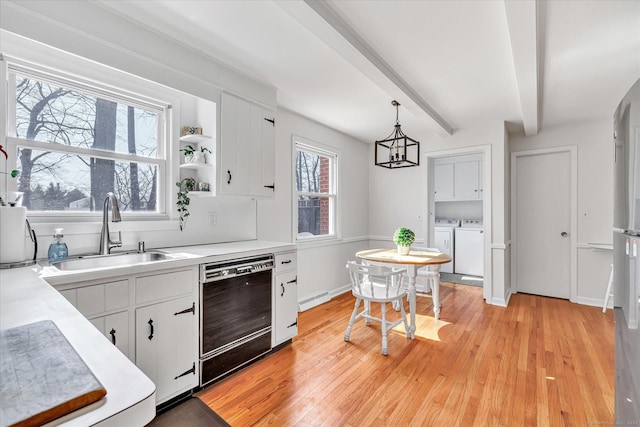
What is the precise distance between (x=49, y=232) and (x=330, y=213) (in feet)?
10.7

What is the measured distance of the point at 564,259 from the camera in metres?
4.13

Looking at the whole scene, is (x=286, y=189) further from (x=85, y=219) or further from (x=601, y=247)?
(x=601, y=247)

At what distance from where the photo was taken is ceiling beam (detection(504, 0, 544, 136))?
1629 mm

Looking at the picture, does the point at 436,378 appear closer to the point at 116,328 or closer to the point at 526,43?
the point at 116,328

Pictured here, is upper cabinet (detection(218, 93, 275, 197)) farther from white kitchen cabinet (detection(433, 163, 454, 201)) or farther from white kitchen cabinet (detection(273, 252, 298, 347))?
white kitchen cabinet (detection(433, 163, 454, 201))

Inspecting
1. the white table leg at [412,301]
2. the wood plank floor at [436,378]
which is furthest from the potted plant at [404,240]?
the wood plank floor at [436,378]

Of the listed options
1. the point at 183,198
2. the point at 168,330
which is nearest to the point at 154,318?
the point at 168,330

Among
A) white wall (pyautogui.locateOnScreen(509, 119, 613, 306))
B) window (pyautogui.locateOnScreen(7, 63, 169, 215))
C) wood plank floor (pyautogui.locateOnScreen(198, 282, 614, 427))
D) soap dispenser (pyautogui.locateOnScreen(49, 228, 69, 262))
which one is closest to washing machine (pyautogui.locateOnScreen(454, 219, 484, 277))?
white wall (pyautogui.locateOnScreen(509, 119, 613, 306))

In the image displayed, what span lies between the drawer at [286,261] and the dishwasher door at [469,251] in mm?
4006

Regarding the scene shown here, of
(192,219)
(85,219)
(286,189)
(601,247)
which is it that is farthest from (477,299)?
(85,219)

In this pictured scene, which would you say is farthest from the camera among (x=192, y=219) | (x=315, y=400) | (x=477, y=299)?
(x=477, y=299)

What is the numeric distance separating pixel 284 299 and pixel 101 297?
143 centimetres

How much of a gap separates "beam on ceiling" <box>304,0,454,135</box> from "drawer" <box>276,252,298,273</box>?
1.74 meters

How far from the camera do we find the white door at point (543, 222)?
4.12 m
